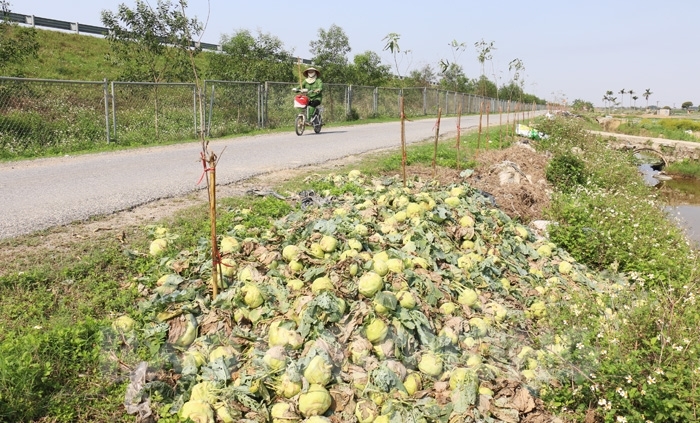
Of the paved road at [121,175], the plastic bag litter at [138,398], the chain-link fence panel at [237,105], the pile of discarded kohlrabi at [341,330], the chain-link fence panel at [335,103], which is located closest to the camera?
the plastic bag litter at [138,398]

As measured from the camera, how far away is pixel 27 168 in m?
9.90

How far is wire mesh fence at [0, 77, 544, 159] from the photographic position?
12523 mm

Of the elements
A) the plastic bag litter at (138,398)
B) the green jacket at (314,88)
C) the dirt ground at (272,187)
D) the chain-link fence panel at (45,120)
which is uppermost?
the green jacket at (314,88)

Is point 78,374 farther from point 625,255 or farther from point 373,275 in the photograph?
point 625,255

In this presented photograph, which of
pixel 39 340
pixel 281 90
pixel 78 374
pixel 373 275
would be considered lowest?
pixel 78 374

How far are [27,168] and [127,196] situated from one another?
433 cm

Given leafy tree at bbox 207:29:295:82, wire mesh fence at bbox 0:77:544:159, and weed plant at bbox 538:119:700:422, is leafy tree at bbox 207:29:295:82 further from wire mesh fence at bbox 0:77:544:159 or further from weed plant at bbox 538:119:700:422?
weed plant at bbox 538:119:700:422

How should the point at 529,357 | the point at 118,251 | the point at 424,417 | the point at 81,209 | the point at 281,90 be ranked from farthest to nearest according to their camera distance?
the point at 281,90
the point at 81,209
the point at 118,251
the point at 529,357
the point at 424,417

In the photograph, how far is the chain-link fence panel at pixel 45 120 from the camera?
1210 centimetres

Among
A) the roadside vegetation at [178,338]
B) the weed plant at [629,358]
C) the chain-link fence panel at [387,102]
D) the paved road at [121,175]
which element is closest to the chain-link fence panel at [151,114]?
the paved road at [121,175]

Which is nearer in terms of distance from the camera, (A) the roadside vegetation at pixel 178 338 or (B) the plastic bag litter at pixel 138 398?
(B) the plastic bag litter at pixel 138 398

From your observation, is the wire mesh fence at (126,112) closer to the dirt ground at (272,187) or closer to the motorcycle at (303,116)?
the dirt ground at (272,187)

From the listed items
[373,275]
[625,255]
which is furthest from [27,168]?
[625,255]

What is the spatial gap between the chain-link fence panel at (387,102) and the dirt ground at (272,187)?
17.0m
